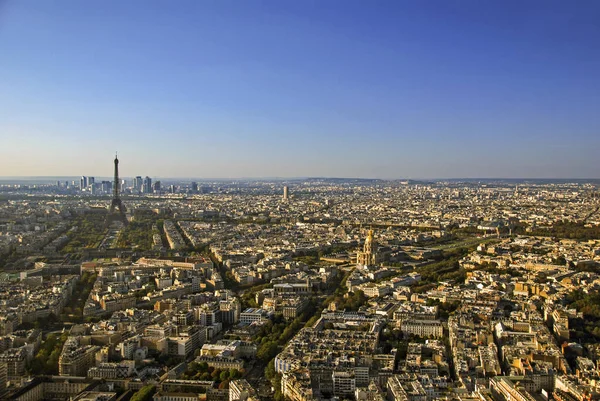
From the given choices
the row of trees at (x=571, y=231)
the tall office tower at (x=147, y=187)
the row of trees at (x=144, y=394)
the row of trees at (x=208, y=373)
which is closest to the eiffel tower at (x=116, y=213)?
the row of trees at (x=571, y=231)

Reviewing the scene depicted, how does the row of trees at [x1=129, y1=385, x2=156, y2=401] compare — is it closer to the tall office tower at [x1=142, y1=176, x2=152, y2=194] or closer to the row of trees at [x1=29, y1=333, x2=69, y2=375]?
the row of trees at [x1=29, y1=333, x2=69, y2=375]

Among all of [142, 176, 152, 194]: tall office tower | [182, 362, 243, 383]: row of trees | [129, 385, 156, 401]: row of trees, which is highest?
[142, 176, 152, 194]: tall office tower

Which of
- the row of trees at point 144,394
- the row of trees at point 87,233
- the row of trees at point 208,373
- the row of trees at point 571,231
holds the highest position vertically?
the row of trees at point 571,231

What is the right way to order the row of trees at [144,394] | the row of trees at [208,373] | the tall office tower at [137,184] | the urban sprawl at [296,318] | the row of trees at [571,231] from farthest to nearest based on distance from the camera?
the tall office tower at [137,184] → the row of trees at [571,231] → the row of trees at [208,373] → the urban sprawl at [296,318] → the row of trees at [144,394]

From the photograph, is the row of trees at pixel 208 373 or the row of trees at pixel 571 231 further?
the row of trees at pixel 571 231

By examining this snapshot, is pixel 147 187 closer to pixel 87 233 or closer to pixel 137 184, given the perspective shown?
pixel 137 184

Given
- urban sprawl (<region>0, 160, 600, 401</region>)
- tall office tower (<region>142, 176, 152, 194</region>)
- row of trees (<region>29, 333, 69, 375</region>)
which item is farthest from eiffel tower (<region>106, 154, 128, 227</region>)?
tall office tower (<region>142, 176, 152, 194</region>)

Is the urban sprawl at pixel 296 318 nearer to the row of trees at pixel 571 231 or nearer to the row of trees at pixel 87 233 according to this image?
the row of trees at pixel 87 233

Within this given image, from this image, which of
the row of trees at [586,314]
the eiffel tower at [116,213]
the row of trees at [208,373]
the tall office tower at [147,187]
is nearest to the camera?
the row of trees at [208,373]

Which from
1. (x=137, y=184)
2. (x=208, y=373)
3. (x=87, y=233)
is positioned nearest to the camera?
(x=208, y=373)

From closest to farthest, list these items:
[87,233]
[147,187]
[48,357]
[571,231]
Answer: [48,357] < [87,233] < [571,231] < [147,187]

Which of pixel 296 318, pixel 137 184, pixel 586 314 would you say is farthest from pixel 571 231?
pixel 137 184

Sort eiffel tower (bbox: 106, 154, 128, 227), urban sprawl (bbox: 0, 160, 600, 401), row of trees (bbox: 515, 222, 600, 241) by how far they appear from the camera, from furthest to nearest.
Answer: eiffel tower (bbox: 106, 154, 128, 227), row of trees (bbox: 515, 222, 600, 241), urban sprawl (bbox: 0, 160, 600, 401)

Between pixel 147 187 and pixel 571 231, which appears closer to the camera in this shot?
pixel 571 231
